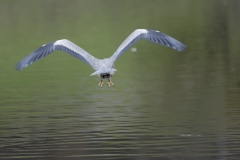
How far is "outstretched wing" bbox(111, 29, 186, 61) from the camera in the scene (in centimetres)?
1322

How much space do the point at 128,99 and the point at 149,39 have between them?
10.8 ft

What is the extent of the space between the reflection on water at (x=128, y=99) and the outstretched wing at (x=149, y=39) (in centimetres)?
137

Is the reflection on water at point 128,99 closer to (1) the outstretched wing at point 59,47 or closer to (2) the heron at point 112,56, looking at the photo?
(2) the heron at point 112,56

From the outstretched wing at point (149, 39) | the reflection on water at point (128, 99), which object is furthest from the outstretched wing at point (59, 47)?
the reflection on water at point (128, 99)

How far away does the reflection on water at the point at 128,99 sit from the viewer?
12.0 metres

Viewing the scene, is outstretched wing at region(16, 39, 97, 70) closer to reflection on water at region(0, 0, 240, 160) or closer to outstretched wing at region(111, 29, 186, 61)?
outstretched wing at region(111, 29, 186, 61)

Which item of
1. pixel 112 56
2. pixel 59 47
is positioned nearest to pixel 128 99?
pixel 59 47

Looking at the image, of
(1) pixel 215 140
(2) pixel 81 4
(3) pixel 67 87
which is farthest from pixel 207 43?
(2) pixel 81 4

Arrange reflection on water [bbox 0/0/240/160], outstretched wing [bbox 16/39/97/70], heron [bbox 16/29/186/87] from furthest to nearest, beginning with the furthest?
outstretched wing [bbox 16/39/97/70] → heron [bbox 16/29/186/87] → reflection on water [bbox 0/0/240/160]

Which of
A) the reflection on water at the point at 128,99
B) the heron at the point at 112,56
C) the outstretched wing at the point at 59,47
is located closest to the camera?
the reflection on water at the point at 128,99

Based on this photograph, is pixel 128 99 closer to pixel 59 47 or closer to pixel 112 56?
pixel 59 47

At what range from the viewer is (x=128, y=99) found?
16500mm

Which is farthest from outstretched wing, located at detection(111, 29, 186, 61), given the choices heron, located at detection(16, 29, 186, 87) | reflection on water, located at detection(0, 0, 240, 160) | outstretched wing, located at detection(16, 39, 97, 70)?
reflection on water, located at detection(0, 0, 240, 160)

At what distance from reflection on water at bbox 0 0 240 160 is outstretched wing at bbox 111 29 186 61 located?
4.48ft
